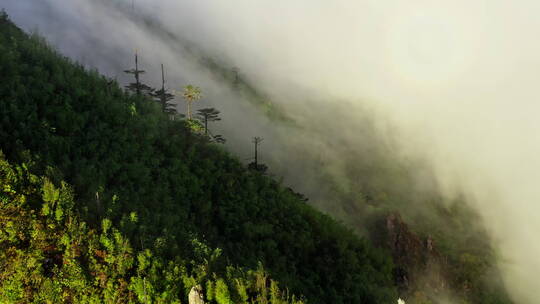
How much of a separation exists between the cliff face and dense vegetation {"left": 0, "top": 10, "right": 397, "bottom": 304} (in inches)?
2979

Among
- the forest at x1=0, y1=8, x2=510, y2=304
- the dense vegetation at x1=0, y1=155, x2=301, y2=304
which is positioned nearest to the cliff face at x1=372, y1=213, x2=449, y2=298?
the forest at x1=0, y1=8, x2=510, y2=304

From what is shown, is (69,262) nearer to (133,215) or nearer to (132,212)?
(133,215)

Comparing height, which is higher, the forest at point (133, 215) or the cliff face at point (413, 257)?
the forest at point (133, 215)

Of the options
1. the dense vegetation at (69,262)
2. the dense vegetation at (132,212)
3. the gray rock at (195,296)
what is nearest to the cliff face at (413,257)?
the dense vegetation at (132,212)

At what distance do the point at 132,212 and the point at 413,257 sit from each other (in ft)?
483

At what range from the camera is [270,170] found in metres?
183

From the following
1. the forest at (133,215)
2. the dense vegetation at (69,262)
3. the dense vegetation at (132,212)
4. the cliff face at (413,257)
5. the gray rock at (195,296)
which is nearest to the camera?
the dense vegetation at (69,262)

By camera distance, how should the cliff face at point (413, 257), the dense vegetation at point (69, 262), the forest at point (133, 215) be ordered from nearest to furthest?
the dense vegetation at point (69, 262)
the forest at point (133, 215)
the cliff face at point (413, 257)

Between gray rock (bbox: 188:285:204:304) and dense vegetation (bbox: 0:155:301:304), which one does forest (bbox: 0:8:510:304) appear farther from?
gray rock (bbox: 188:285:204:304)

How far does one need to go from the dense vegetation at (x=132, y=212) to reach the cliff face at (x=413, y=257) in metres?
75.7

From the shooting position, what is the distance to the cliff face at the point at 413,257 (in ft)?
550

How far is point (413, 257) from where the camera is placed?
181 meters

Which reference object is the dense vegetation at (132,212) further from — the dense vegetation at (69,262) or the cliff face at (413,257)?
the cliff face at (413,257)

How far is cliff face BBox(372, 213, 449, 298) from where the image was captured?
167500 mm
